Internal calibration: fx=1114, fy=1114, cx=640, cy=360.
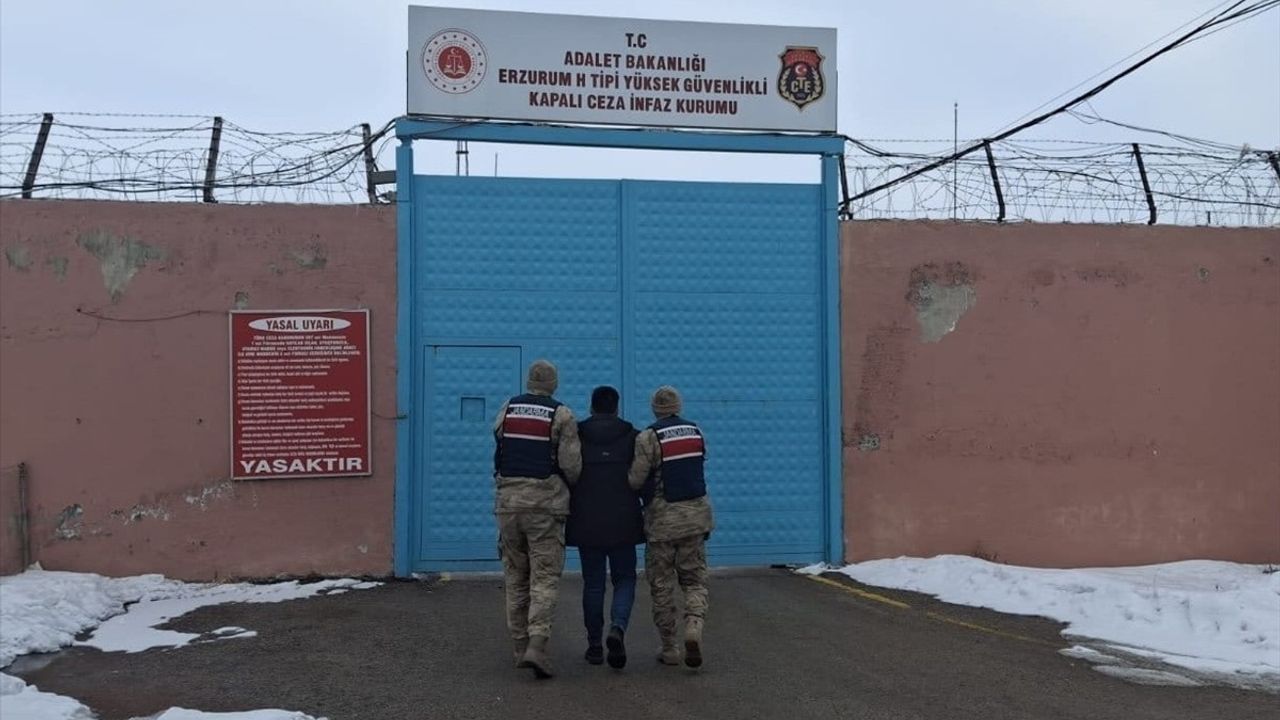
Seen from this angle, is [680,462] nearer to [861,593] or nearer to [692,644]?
[692,644]

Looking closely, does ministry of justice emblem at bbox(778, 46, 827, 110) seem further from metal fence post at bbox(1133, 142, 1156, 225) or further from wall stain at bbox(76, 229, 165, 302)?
wall stain at bbox(76, 229, 165, 302)

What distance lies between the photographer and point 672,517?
6367 mm

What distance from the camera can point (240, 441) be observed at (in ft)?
30.0

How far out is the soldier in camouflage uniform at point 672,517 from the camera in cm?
638

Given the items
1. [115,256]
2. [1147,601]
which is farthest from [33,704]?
[1147,601]

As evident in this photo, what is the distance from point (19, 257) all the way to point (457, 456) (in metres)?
3.85

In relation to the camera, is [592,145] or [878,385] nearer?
[592,145]

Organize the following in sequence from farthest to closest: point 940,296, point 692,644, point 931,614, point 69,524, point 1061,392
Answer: point 1061,392 < point 940,296 < point 69,524 < point 931,614 < point 692,644

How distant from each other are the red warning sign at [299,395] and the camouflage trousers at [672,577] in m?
3.74

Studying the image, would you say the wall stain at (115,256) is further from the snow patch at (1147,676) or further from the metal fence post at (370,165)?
the snow patch at (1147,676)

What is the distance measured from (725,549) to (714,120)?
3808mm

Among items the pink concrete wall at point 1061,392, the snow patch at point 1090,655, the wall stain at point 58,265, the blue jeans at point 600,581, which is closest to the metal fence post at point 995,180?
the pink concrete wall at point 1061,392

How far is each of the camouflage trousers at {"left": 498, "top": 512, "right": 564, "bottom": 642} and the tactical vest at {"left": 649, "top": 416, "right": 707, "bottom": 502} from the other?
66cm

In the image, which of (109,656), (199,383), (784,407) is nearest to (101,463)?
(199,383)
